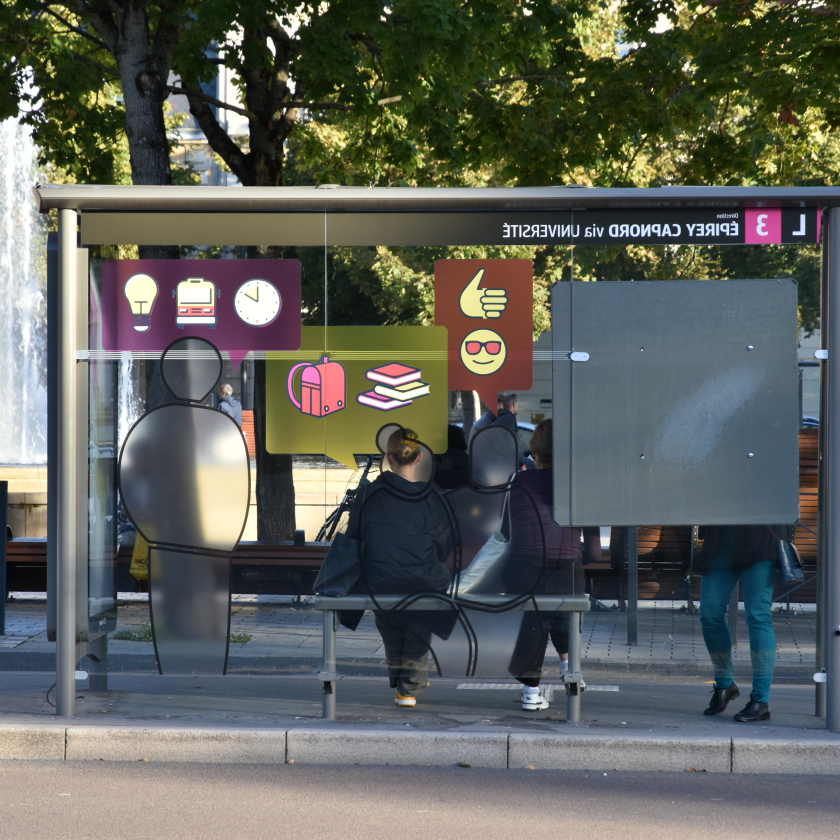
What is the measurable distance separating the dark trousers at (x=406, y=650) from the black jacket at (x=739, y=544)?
157cm

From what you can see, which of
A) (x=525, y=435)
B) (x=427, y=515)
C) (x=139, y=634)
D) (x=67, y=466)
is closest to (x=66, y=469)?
(x=67, y=466)

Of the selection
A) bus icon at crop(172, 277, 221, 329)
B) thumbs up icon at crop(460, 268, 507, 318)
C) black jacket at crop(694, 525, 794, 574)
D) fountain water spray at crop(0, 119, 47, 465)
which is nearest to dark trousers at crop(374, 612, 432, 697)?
black jacket at crop(694, 525, 794, 574)

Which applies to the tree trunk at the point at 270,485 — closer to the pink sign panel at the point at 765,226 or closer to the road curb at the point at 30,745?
the road curb at the point at 30,745

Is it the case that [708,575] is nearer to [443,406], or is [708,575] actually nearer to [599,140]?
[443,406]

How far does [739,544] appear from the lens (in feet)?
17.1

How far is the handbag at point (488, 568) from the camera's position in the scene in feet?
17.8

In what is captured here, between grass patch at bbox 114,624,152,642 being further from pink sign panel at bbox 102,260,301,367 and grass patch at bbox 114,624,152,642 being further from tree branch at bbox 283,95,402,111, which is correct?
tree branch at bbox 283,95,402,111

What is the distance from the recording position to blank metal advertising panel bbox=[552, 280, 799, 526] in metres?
5.17

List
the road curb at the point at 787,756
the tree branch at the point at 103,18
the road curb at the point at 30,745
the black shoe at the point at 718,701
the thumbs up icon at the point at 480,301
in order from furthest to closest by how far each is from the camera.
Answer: the tree branch at the point at 103,18 → the thumbs up icon at the point at 480,301 → the black shoe at the point at 718,701 → the road curb at the point at 30,745 → the road curb at the point at 787,756

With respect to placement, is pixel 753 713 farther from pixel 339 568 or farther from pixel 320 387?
pixel 320 387

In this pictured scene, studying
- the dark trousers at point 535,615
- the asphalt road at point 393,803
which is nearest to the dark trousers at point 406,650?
the dark trousers at point 535,615

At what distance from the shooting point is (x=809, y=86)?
816 centimetres

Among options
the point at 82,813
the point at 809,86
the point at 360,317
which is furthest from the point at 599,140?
the point at 82,813

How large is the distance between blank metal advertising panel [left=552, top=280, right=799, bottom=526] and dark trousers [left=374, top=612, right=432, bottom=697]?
101cm
